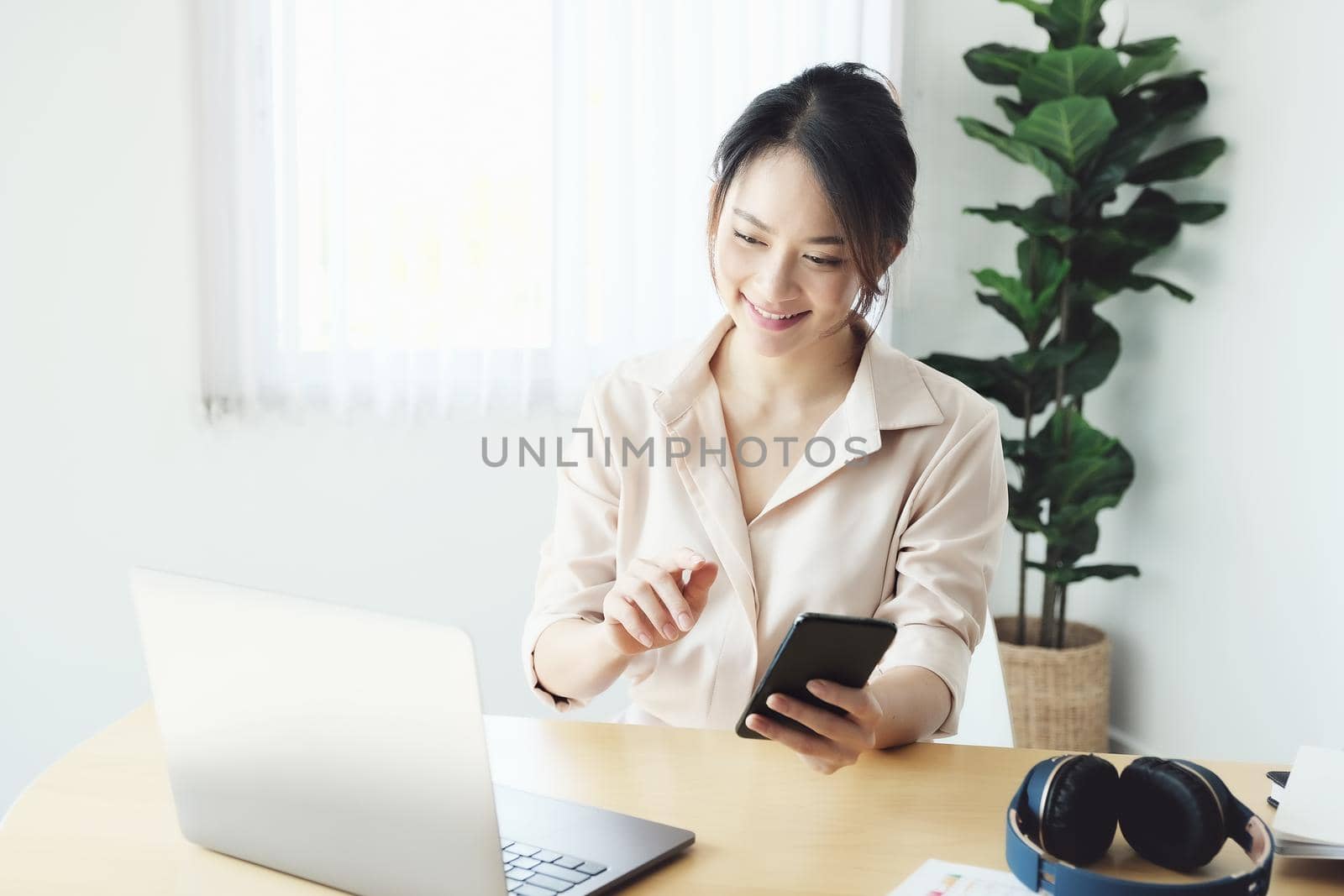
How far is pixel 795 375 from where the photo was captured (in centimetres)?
146

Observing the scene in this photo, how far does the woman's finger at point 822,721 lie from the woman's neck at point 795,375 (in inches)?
22.0

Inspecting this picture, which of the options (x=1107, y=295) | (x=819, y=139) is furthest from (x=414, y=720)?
(x=1107, y=295)

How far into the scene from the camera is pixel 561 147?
259 centimetres

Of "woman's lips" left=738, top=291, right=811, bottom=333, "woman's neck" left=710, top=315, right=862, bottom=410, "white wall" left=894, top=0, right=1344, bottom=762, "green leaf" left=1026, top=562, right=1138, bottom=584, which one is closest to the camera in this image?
"woman's lips" left=738, top=291, right=811, bottom=333

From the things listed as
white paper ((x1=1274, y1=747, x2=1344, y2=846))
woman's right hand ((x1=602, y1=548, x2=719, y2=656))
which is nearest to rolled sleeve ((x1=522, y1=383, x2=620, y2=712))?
woman's right hand ((x1=602, y1=548, x2=719, y2=656))

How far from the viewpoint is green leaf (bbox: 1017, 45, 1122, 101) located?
2395mm

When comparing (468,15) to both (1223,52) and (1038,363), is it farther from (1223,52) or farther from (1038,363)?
(1223,52)

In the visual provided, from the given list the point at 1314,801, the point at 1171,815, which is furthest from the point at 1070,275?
the point at 1171,815

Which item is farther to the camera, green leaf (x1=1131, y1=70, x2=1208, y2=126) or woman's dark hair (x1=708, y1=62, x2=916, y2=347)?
green leaf (x1=1131, y1=70, x2=1208, y2=126)

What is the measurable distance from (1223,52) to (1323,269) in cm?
60

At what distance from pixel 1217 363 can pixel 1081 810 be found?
6.37 feet

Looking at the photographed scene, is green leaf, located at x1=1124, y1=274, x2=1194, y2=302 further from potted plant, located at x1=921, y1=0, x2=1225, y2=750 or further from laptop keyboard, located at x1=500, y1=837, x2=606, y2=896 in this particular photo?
laptop keyboard, located at x1=500, y1=837, x2=606, y2=896

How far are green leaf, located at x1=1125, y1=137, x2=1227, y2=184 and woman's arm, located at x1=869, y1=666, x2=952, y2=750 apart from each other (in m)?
1.71

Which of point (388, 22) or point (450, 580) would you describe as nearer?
point (388, 22)
